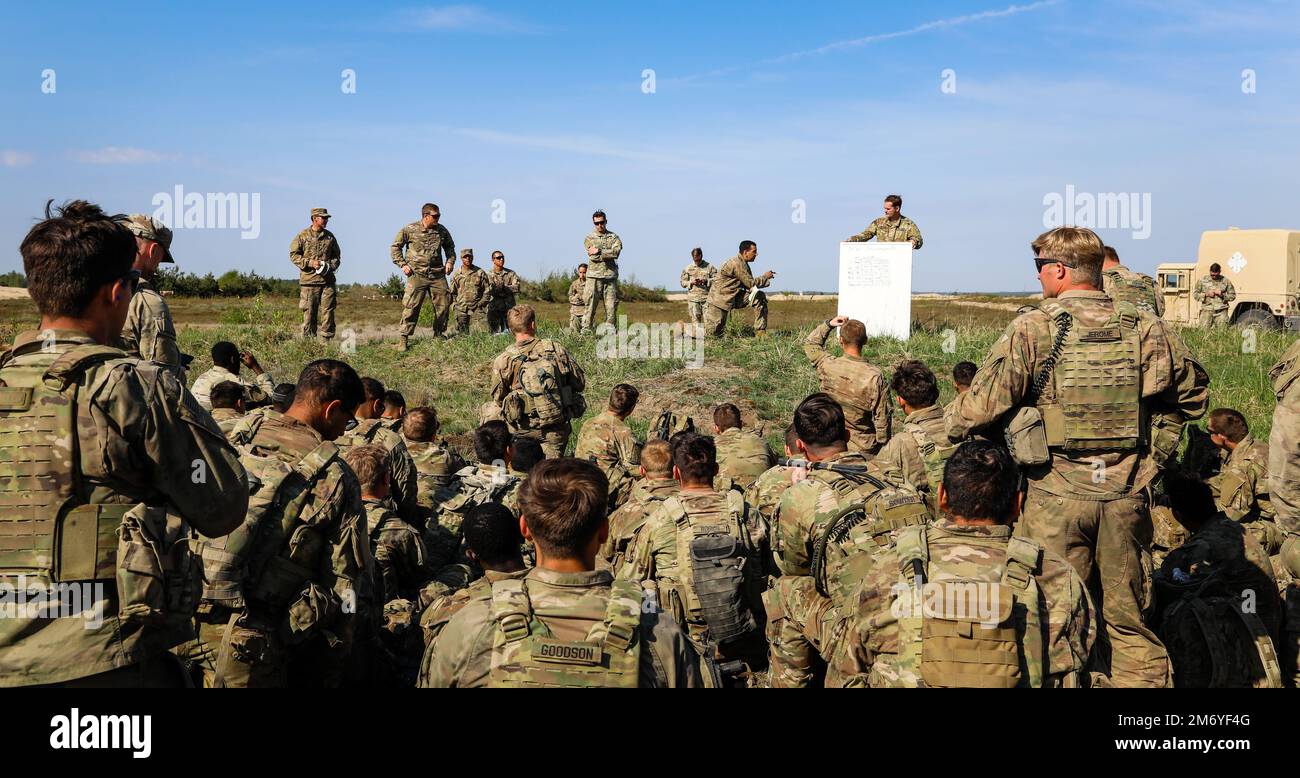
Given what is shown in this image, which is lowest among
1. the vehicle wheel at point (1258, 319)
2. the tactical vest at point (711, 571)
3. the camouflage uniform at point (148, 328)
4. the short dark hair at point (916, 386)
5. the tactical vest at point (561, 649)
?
the tactical vest at point (711, 571)

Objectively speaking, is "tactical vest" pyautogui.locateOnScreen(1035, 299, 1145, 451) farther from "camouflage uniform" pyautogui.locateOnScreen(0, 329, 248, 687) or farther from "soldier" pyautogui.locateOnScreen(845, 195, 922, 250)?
A: "soldier" pyautogui.locateOnScreen(845, 195, 922, 250)

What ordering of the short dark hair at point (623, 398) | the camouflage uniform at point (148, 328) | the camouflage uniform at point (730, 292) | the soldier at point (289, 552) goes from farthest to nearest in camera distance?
the camouflage uniform at point (730, 292) < the short dark hair at point (623, 398) < the camouflage uniform at point (148, 328) < the soldier at point (289, 552)

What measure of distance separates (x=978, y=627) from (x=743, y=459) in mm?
4518

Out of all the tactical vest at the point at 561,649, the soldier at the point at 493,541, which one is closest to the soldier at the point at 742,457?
the soldier at the point at 493,541

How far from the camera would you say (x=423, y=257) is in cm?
1612

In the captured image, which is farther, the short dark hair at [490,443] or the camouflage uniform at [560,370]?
the camouflage uniform at [560,370]

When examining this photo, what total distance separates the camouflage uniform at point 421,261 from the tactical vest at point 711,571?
11602mm

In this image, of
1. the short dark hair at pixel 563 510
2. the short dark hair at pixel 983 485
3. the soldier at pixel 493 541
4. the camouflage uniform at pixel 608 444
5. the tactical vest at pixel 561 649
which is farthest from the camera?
the camouflage uniform at pixel 608 444

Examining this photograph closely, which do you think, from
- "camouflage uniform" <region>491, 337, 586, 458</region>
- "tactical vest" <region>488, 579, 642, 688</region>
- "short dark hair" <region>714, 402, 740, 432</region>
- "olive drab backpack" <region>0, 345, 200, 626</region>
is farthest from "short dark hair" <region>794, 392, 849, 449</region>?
"camouflage uniform" <region>491, 337, 586, 458</region>

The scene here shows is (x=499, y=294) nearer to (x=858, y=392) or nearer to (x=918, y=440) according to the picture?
(x=858, y=392)

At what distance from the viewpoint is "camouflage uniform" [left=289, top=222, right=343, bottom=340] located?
15.8 meters

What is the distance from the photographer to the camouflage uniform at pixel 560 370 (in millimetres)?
9609

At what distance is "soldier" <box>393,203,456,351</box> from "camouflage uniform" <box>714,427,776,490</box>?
952cm

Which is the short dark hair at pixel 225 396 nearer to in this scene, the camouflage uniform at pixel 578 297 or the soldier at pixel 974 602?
the soldier at pixel 974 602
